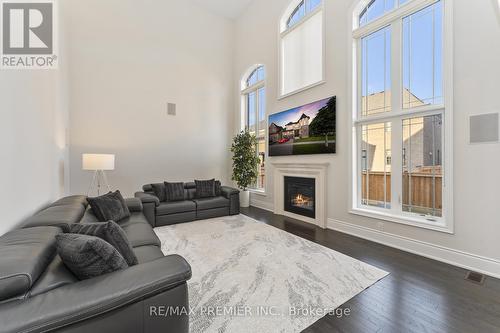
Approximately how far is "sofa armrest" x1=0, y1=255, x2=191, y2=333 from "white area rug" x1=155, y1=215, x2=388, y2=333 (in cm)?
65

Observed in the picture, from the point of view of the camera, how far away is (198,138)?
20.7ft

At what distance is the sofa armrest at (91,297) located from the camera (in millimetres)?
959

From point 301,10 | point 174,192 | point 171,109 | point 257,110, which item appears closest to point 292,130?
point 257,110

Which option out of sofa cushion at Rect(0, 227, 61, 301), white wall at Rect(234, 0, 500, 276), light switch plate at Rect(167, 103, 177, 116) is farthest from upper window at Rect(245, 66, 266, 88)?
sofa cushion at Rect(0, 227, 61, 301)

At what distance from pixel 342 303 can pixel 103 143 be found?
5488mm

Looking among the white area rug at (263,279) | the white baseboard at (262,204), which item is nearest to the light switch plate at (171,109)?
the white baseboard at (262,204)

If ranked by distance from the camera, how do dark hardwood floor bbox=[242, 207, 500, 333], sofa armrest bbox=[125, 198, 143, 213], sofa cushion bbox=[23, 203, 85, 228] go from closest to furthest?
dark hardwood floor bbox=[242, 207, 500, 333] → sofa cushion bbox=[23, 203, 85, 228] → sofa armrest bbox=[125, 198, 143, 213]

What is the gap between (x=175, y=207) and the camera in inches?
175

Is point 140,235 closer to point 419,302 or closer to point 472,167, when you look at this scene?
point 419,302

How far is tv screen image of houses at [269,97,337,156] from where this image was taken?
4.16 m

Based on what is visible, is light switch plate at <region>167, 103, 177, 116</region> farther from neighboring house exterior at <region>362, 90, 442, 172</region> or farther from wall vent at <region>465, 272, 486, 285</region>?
wall vent at <region>465, 272, 486, 285</region>

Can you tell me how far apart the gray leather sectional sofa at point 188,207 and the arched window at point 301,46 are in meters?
2.81

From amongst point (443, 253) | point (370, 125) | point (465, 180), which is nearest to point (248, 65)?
point (370, 125)

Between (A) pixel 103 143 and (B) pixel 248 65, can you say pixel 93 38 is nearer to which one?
(A) pixel 103 143
